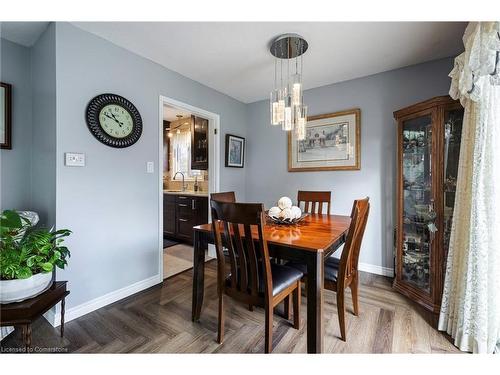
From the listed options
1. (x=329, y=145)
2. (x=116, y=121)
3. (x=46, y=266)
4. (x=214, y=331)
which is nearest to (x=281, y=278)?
(x=214, y=331)

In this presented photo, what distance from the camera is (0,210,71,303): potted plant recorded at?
1.31 m

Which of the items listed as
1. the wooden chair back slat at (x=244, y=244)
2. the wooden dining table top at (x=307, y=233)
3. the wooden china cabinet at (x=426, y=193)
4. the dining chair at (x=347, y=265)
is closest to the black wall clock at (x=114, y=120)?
the wooden dining table top at (x=307, y=233)

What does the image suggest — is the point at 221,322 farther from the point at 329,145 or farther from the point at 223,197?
the point at 329,145

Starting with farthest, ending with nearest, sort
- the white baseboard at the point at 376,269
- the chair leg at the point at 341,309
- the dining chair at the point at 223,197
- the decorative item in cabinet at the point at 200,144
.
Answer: the decorative item in cabinet at the point at 200,144 < the white baseboard at the point at 376,269 < the dining chair at the point at 223,197 < the chair leg at the point at 341,309

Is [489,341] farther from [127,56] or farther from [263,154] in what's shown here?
[127,56]

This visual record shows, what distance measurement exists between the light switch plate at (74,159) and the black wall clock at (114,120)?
8.5 inches

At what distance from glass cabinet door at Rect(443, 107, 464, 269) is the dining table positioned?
0.91m

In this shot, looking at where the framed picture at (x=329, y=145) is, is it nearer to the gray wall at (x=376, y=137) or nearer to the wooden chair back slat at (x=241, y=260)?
the gray wall at (x=376, y=137)

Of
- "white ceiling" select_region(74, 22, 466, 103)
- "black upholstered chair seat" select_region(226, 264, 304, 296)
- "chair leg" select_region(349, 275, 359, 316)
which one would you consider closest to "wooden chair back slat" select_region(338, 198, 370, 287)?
"chair leg" select_region(349, 275, 359, 316)

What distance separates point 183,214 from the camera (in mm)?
3777

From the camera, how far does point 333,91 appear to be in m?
2.93

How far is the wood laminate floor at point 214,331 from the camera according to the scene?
1.49 metres

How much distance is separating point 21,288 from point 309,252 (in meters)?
1.68
